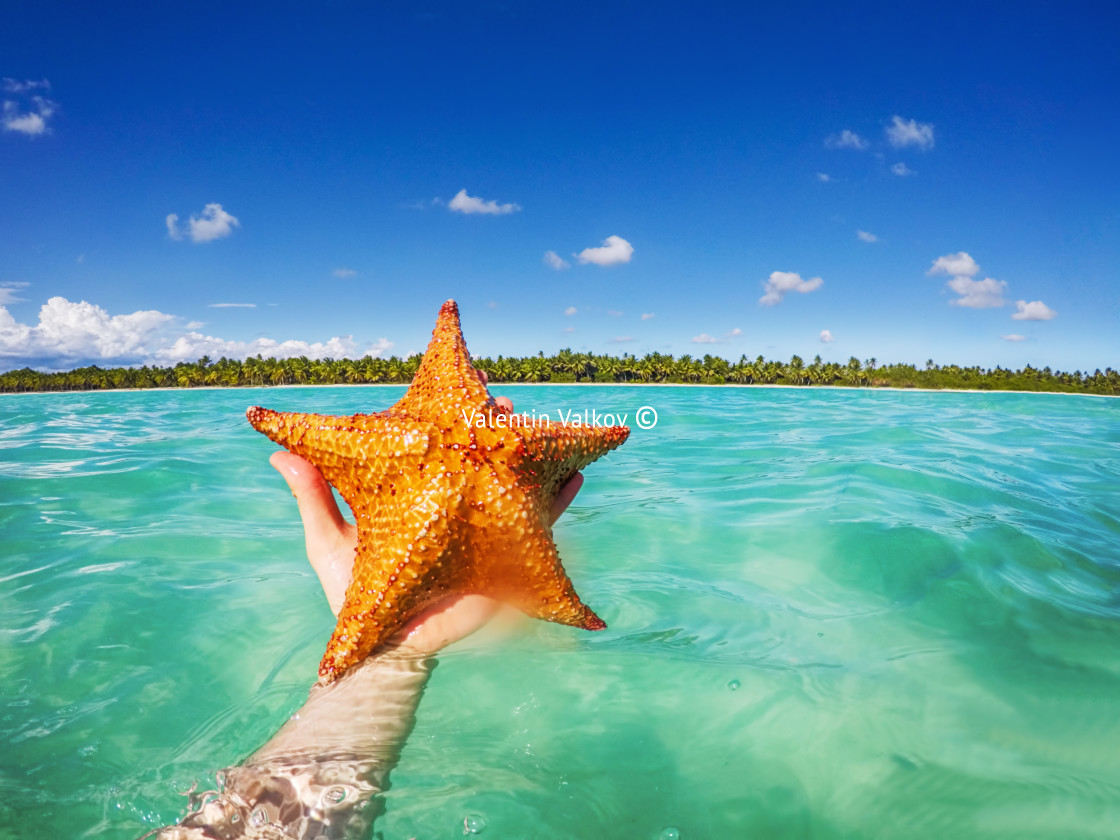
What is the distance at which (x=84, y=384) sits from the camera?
76125 mm

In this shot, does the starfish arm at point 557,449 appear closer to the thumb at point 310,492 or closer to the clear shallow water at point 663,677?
the thumb at point 310,492

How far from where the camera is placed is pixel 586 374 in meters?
92.7

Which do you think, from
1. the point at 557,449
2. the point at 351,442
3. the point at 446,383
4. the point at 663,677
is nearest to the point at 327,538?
the point at 351,442

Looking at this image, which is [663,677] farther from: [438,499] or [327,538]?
[327,538]

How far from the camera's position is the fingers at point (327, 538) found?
117 inches

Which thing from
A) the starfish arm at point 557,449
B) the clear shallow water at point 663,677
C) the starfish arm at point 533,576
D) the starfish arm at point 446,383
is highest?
the starfish arm at point 446,383

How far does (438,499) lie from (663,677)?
1.87 m

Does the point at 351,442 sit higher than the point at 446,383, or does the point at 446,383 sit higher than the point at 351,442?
the point at 446,383

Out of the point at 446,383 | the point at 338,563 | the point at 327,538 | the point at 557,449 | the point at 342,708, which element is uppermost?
the point at 446,383

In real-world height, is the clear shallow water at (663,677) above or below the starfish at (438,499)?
below

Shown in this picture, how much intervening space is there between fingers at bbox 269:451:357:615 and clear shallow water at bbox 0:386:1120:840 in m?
0.77

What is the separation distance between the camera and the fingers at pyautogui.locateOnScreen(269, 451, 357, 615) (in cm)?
297

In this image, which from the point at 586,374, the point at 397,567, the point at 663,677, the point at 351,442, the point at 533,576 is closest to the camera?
the point at 397,567

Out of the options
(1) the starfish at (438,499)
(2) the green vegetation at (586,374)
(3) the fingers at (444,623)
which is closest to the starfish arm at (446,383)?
(1) the starfish at (438,499)
